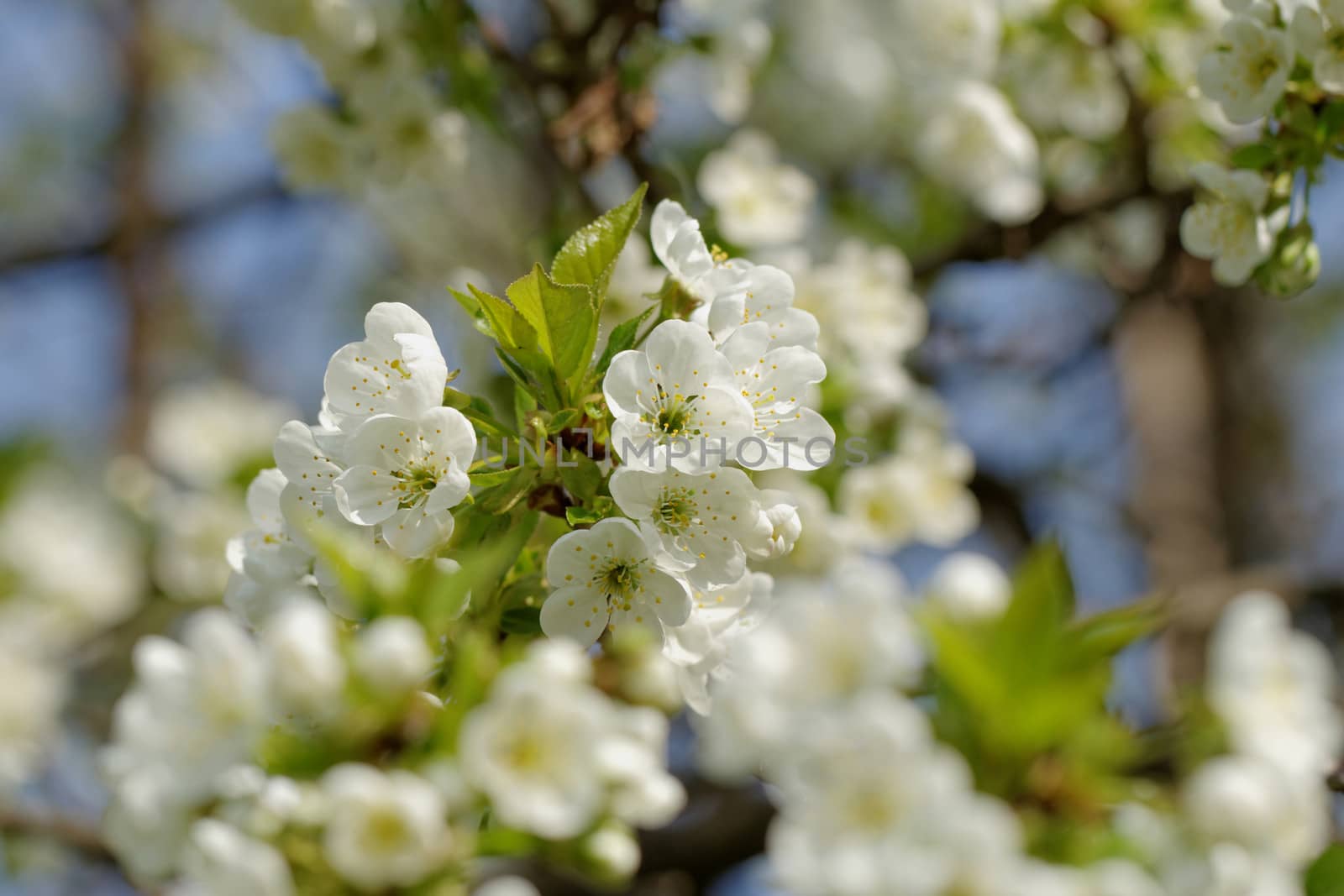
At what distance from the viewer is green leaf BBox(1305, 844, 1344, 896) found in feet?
3.76

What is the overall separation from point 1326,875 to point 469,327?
6.77 ft

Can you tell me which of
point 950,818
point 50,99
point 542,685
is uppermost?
point 50,99

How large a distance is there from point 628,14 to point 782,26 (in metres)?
3.48

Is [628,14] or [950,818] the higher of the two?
[628,14]

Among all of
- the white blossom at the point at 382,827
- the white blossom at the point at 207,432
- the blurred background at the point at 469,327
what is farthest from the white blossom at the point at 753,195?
the white blossom at the point at 207,432

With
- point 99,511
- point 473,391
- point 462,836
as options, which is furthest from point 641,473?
point 99,511

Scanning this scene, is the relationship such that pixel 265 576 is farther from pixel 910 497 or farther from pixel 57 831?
pixel 57 831

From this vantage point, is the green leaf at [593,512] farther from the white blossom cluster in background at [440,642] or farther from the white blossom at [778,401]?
the white blossom at [778,401]

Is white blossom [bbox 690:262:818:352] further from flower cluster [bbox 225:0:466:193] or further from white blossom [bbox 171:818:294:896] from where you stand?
flower cluster [bbox 225:0:466:193]

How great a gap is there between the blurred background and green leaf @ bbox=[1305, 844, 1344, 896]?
0.98 meters

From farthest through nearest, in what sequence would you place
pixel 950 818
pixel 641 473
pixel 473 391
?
1. pixel 473 391
2. pixel 641 473
3. pixel 950 818

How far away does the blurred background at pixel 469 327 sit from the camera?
2.84 meters

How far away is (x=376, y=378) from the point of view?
141 centimetres

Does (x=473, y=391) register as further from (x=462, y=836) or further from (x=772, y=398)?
(x=462, y=836)
